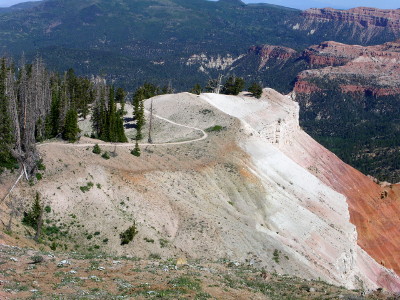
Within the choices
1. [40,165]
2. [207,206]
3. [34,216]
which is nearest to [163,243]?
[207,206]

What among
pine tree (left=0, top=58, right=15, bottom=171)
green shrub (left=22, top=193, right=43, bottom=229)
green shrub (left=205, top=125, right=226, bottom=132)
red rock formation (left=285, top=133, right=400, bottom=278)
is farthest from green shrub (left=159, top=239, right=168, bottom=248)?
red rock formation (left=285, top=133, right=400, bottom=278)

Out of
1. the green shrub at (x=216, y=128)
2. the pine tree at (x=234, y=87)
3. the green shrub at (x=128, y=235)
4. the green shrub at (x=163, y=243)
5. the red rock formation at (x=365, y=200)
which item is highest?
the pine tree at (x=234, y=87)

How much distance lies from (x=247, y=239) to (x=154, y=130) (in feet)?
125

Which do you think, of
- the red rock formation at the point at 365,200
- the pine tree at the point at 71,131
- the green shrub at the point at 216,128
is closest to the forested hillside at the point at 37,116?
the pine tree at the point at 71,131

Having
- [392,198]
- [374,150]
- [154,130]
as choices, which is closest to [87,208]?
[154,130]

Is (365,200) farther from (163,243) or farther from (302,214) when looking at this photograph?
(163,243)

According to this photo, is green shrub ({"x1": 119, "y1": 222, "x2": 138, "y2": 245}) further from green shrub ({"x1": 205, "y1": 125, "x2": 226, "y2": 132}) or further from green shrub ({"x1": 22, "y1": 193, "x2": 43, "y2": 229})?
green shrub ({"x1": 205, "y1": 125, "x2": 226, "y2": 132})

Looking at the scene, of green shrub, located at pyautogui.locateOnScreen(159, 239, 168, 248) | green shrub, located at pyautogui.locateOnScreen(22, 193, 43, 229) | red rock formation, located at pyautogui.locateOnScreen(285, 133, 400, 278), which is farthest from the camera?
red rock formation, located at pyautogui.locateOnScreen(285, 133, 400, 278)

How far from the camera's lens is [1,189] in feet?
Result: 166

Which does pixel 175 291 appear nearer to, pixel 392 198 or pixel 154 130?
pixel 154 130

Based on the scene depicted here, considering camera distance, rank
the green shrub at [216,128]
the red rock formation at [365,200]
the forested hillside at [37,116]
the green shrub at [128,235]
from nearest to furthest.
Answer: the green shrub at [128,235] → the forested hillside at [37,116] → the green shrub at [216,128] → the red rock formation at [365,200]

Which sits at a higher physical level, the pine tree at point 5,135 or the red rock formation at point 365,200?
the pine tree at point 5,135

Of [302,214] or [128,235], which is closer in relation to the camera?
[128,235]

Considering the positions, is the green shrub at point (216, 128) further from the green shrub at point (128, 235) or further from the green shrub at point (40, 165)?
the green shrub at point (128, 235)
